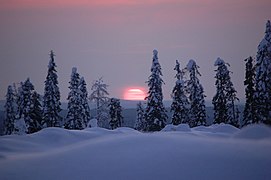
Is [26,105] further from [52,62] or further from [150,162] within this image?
[150,162]

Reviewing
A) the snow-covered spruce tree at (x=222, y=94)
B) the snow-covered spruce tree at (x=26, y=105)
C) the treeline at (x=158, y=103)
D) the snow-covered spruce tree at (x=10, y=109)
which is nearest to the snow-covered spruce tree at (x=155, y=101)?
the treeline at (x=158, y=103)

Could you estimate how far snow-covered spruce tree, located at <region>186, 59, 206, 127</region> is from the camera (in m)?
39.9

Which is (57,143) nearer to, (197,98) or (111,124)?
(197,98)

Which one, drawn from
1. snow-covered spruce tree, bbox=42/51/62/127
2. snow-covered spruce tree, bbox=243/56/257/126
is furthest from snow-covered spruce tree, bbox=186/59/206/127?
snow-covered spruce tree, bbox=42/51/62/127

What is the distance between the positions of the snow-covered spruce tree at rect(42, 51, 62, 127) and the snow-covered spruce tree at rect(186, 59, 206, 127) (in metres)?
19.1

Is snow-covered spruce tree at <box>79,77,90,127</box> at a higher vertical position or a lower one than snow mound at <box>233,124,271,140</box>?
higher

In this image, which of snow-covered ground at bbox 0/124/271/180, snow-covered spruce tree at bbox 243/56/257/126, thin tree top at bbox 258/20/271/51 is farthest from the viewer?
snow-covered spruce tree at bbox 243/56/257/126

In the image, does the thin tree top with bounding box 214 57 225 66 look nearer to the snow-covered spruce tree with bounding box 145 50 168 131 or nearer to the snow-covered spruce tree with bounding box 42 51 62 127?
the snow-covered spruce tree with bounding box 145 50 168 131

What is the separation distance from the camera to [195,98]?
40.8m

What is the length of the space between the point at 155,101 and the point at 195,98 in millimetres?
6237

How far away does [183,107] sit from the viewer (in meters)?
39.6

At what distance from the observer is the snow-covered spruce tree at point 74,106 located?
138 ft

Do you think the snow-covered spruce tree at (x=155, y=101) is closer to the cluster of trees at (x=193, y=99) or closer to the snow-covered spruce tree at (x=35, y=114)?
the cluster of trees at (x=193, y=99)

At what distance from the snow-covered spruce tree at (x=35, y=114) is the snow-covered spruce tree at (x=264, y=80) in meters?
27.8
